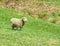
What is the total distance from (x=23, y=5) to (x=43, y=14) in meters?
3.16

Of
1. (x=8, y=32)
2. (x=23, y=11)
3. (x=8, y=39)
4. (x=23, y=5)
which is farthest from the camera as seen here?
(x=23, y=5)

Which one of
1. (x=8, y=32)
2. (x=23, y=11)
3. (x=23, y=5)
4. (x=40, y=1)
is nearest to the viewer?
(x=8, y=32)

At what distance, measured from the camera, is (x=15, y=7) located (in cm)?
2888

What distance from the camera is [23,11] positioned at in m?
27.6

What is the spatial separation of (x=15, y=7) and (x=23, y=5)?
1.36 meters

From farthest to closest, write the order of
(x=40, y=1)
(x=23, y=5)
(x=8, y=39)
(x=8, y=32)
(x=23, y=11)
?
1. (x=40, y=1)
2. (x=23, y=5)
3. (x=23, y=11)
4. (x=8, y=32)
5. (x=8, y=39)

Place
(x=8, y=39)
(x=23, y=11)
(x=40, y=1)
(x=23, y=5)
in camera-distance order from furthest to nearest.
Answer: (x=40, y=1) → (x=23, y=5) → (x=23, y=11) → (x=8, y=39)

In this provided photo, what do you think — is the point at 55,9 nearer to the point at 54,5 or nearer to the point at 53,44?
the point at 54,5

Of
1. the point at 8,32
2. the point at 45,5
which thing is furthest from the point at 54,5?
the point at 8,32

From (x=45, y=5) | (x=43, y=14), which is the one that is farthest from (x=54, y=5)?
(x=43, y=14)

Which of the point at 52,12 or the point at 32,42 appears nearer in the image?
the point at 32,42

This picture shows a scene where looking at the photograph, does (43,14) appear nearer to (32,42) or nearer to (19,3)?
(19,3)

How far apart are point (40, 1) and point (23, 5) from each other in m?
2.92

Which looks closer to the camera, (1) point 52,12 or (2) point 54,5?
(1) point 52,12
